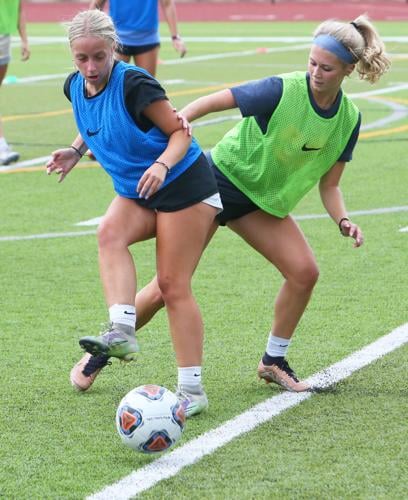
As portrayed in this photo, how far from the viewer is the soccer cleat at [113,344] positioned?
5.03 m

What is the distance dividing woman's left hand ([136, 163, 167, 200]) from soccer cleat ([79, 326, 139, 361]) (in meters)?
0.57

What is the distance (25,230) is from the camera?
9609 millimetres

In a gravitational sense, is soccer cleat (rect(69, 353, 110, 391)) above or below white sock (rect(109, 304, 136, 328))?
below

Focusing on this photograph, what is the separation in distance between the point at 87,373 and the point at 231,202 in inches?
40.3

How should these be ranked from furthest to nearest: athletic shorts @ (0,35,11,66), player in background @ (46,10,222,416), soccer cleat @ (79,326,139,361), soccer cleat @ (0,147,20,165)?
athletic shorts @ (0,35,11,66) < soccer cleat @ (0,147,20,165) < player in background @ (46,10,222,416) < soccer cleat @ (79,326,139,361)

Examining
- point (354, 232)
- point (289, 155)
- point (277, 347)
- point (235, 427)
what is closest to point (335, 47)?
point (289, 155)

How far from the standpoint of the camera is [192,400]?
5426 millimetres

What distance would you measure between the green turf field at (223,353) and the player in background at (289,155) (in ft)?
1.11

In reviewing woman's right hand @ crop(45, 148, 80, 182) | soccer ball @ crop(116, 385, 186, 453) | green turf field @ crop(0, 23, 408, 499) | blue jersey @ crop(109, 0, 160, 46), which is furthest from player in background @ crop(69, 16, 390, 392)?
blue jersey @ crop(109, 0, 160, 46)

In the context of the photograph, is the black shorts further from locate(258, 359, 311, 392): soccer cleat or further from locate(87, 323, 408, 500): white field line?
locate(87, 323, 408, 500): white field line

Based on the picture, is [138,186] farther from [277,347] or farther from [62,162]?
[277,347]

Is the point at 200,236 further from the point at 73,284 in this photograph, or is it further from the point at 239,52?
the point at 239,52

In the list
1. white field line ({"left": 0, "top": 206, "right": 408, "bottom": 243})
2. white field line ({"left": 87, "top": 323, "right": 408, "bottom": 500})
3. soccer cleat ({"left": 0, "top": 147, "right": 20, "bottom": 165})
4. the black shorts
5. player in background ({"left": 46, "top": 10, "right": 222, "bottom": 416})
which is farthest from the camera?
soccer cleat ({"left": 0, "top": 147, "right": 20, "bottom": 165})

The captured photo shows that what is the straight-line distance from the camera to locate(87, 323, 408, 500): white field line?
4.61 metres
